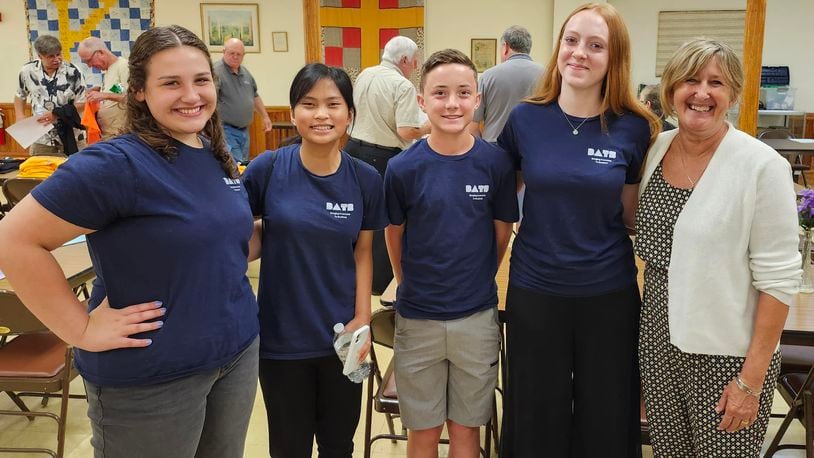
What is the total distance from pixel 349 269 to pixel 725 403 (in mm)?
1031

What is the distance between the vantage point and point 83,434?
2.86 meters

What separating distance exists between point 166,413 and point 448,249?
852 mm

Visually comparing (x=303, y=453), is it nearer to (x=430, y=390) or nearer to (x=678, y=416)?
(x=430, y=390)

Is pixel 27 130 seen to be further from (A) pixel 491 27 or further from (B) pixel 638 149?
(A) pixel 491 27

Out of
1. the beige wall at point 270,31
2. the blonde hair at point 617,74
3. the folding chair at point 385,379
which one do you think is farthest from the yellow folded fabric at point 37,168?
the beige wall at point 270,31

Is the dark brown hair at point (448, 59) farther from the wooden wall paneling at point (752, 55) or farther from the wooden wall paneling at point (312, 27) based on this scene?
the wooden wall paneling at point (752, 55)

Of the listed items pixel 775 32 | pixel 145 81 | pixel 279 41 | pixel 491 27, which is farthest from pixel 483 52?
pixel 145 81

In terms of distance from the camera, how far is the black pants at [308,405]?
179cm

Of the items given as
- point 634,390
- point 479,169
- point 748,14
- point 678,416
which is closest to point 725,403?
point 678,416

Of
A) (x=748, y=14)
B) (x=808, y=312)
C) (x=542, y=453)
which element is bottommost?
(x=542, y=453)

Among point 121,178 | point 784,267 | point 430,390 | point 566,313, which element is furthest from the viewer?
point 430,390

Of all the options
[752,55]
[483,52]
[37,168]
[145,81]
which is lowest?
[37,168]

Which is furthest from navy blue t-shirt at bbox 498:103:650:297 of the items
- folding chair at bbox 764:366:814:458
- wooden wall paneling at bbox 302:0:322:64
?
wooden wall paneling at bbox 302:0:322:64

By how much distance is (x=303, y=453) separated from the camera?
185 cm
